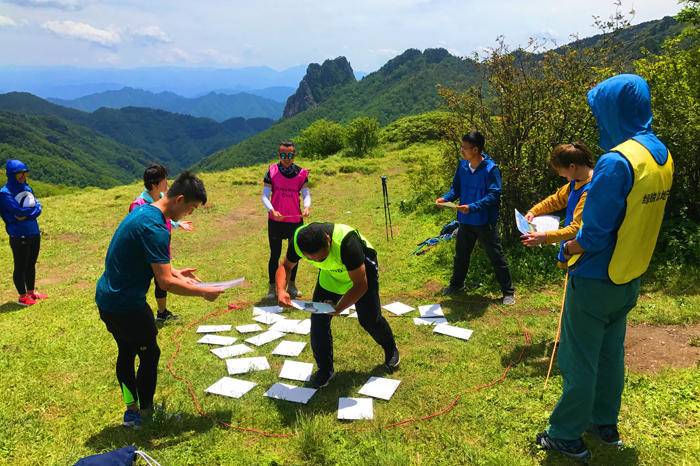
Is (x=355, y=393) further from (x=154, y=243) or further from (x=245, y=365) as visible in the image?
(x=154, y=243)

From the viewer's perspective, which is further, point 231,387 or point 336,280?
point 231,387

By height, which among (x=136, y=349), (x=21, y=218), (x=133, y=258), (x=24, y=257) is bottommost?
(x=136, y=349)

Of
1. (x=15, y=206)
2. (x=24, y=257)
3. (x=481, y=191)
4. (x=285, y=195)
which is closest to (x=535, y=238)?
(x=481, y=191)

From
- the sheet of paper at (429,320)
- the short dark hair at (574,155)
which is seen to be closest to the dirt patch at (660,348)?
the sheet of paper at (429,320)

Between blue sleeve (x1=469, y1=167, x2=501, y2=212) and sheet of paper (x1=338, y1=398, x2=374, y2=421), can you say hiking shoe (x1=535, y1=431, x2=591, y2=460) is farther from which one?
blue sleeve (x1=469, y1=167, x2=501, y2=212)

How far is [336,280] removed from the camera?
179 inches

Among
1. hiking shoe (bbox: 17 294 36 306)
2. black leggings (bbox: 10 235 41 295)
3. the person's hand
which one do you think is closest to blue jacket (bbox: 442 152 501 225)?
the person's hand

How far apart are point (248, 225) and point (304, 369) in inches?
380

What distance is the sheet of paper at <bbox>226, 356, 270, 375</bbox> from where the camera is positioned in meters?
5.27

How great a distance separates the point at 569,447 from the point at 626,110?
2.56 m

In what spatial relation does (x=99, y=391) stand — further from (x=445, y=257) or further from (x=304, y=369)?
(x=445, y=257)

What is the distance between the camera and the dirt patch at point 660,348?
4.74 metres

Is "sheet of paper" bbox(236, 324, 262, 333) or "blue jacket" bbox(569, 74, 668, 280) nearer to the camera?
"blue jacket" bbox(569, 74, 668, 280)

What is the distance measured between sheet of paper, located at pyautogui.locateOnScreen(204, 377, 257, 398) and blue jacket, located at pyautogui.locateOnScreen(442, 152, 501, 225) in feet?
13.0
